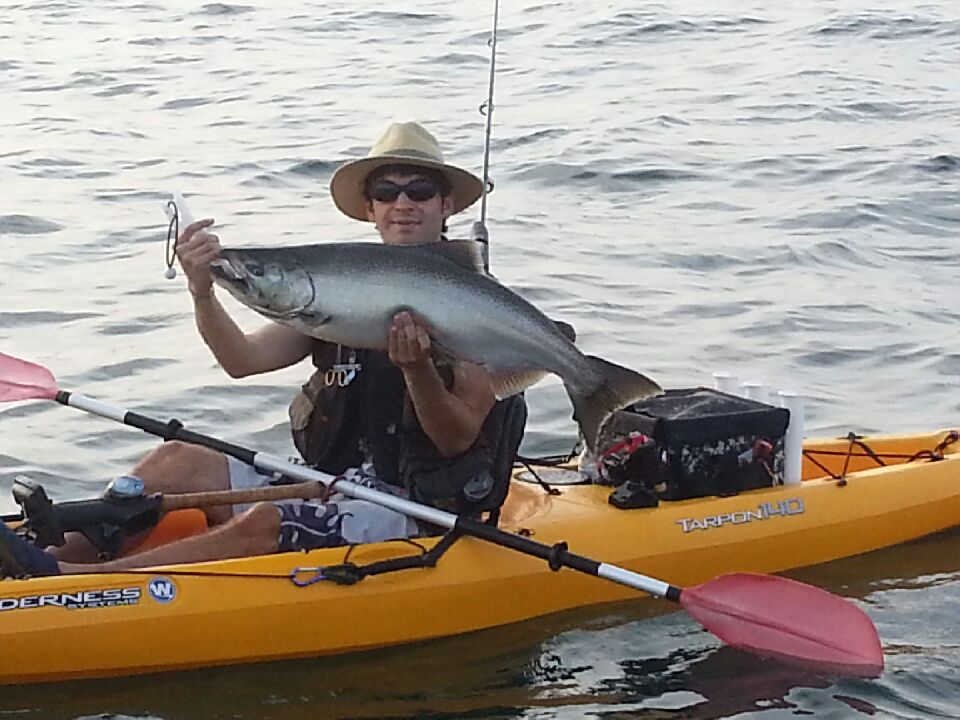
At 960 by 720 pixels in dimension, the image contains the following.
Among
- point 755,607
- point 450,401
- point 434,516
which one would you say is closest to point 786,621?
point 755,607

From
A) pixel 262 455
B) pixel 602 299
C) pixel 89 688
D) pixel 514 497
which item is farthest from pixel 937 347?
pixel 89 688

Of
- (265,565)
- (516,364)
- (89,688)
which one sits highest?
(516,364)

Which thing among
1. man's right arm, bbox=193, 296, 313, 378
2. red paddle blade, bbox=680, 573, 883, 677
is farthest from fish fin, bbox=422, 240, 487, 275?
red paddle blade, bbox=680, 573, 883, 677

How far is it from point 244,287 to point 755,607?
6.39 feet

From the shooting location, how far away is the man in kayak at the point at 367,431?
198 inches

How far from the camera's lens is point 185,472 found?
5.52 metres

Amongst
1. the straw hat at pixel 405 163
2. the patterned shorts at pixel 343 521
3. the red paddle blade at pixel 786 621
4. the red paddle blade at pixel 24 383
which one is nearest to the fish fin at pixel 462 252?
the straw hat at pixel 405 163

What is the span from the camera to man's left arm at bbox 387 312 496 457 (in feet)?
15.4

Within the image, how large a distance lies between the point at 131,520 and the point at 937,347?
5.60 meters

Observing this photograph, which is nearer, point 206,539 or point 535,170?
point 206,539

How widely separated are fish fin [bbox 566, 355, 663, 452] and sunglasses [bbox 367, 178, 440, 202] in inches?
32.8

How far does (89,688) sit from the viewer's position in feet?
16.6

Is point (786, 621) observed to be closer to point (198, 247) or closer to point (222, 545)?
point (222, 545)

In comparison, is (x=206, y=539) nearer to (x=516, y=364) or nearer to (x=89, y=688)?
(x=89, y=688)
